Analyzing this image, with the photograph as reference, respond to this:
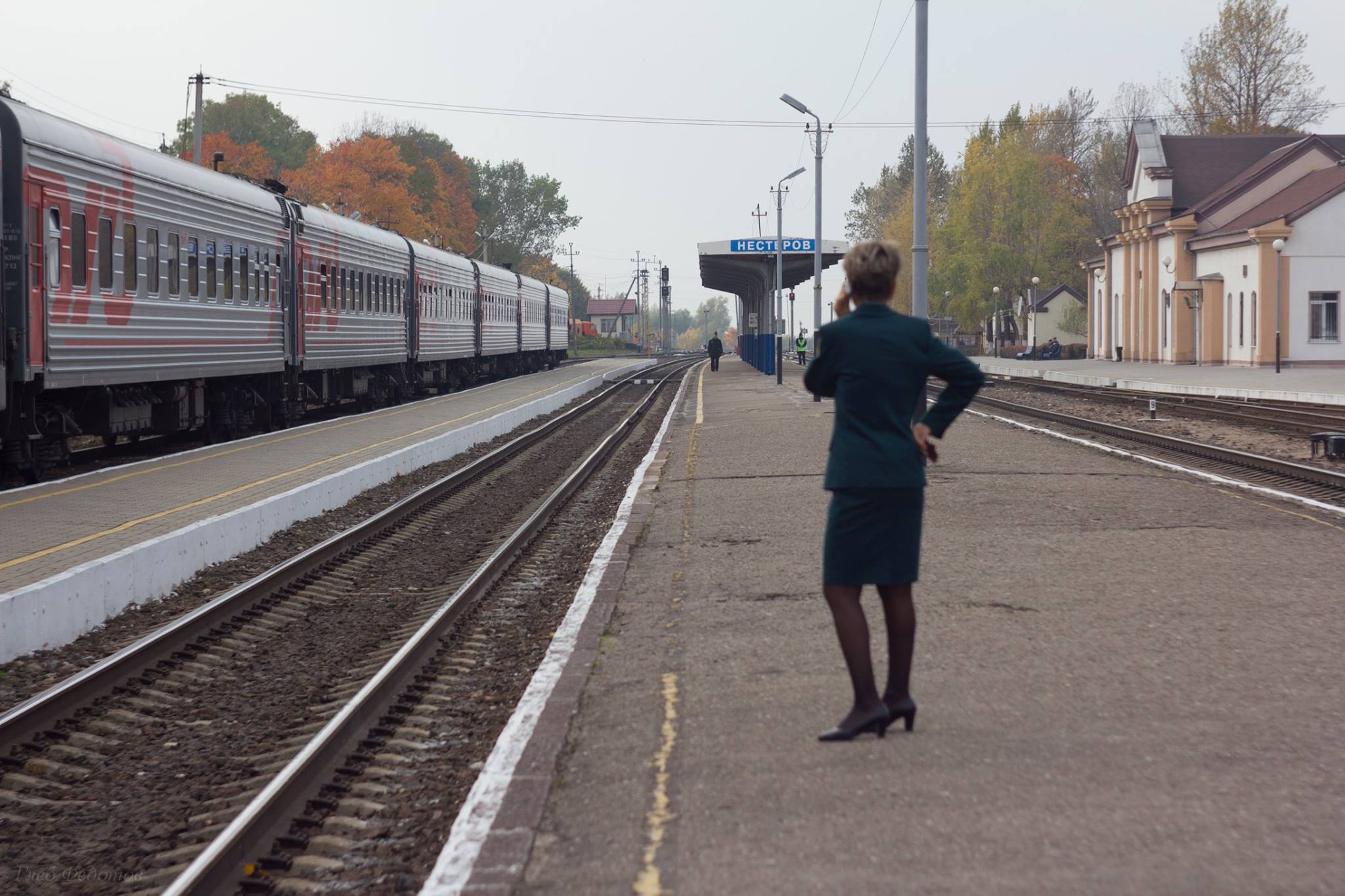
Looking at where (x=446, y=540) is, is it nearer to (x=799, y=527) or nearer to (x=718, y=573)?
(x=799, y=527)

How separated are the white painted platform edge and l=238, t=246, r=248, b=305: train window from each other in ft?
15.2

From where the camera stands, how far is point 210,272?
19.3m

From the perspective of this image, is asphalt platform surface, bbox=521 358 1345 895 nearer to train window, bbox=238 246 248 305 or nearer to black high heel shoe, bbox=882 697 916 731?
black high heel shoe, bbox=882 697 916 731

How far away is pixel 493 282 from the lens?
46.9m

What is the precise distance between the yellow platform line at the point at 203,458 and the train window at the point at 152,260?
204 centimetres

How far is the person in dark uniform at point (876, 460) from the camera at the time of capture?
515 centimetres

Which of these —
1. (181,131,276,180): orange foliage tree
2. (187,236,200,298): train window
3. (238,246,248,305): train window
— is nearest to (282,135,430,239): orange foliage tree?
(181,131,276,180): orange foliage tree

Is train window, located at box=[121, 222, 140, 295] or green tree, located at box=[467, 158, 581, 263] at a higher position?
A: green tree, located at box=[467, 158, 581, 263]

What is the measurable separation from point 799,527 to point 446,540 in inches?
138

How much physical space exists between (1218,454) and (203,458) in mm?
12133

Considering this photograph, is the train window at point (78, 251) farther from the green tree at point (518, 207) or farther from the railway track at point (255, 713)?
the green tree at point (518, 207)

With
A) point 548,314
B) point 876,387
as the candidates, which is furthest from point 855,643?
point 548,314

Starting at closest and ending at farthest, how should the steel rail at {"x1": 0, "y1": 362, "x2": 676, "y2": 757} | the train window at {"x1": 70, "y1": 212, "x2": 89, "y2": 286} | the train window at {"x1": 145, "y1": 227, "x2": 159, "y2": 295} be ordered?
the steel rail at {"x1": 0, "y1": 362, "x2": 676, "y2": 757} < the train window at {"x1": 70, "y1": 212, "x2": 89, "y2": 286} < the train window at {"x1": 145, "y1": 227, "x2": 159, "y2": 295}

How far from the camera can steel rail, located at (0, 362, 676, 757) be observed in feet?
22.2
